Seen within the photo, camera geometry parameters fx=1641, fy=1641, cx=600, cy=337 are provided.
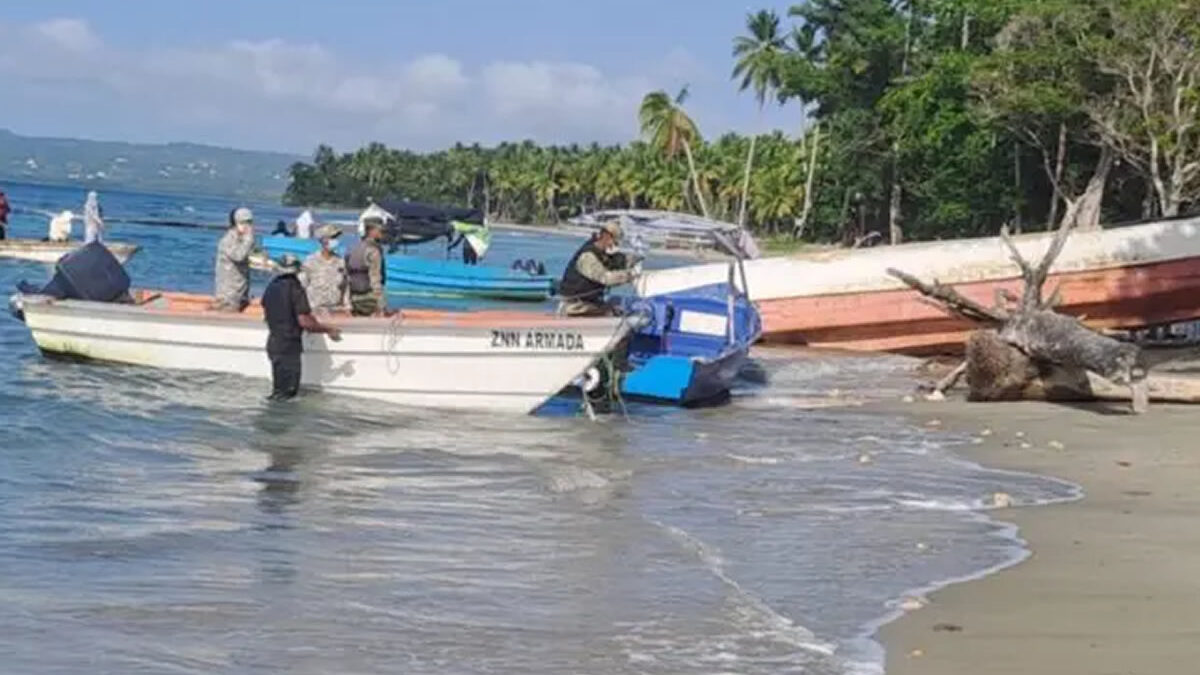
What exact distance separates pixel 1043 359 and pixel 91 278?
9759 millimetres

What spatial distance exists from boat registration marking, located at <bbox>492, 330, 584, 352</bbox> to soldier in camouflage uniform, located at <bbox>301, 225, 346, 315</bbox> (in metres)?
1.69

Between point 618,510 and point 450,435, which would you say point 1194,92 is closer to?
point 450,435

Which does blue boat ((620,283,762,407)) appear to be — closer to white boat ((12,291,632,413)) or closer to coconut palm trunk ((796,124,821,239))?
white boat ((12,291,632,413))

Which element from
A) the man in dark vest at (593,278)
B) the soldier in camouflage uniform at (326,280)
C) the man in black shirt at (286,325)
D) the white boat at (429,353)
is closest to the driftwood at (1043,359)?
the man in dark vest at (593,278)

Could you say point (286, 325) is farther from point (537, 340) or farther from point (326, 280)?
point (537, 340)

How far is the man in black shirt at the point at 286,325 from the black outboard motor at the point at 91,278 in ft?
9.89

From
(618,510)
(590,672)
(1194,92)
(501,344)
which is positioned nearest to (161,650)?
(590,672)

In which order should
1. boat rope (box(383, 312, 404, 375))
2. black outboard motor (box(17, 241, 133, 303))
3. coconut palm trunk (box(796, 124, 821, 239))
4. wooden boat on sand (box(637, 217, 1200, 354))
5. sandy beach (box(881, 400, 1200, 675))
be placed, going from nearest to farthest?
sandy beach (box(881, 400, 1200, 675)) → boat rope (box(383, 312, 404, 375)) → black outboard motor (box(17, 241, 133, 303)) → wooden boat on sand (box(637, 217, 1200, 354)) → coconut palm trunk (box(796, 124, 821, 239))

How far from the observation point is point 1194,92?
32312mm

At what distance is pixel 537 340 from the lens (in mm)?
14922

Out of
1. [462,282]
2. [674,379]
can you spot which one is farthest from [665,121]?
[674,379]

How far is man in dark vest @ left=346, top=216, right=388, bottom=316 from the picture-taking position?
616 inches

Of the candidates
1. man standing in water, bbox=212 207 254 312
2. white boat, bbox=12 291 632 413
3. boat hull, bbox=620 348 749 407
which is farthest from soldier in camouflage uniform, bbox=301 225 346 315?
boat hull, bbox=620 348 749 407

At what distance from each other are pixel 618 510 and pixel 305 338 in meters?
5.56
